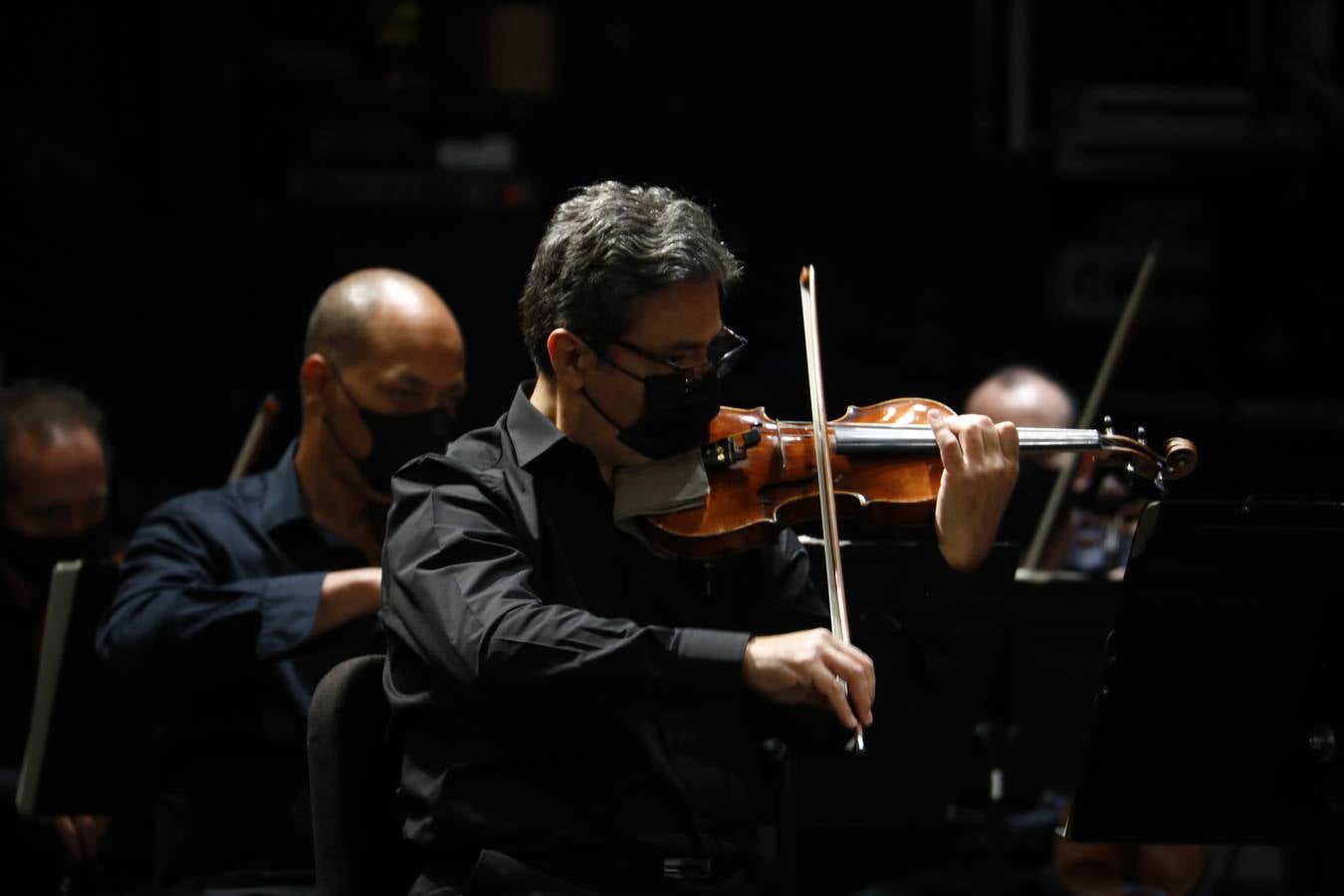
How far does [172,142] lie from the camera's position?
4379 millimetres

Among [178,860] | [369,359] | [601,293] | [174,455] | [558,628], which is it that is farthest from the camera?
[174,455]

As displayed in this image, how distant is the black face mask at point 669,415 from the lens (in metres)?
2.01

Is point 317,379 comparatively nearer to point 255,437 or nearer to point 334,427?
point 334,427

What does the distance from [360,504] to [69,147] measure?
5.89ft

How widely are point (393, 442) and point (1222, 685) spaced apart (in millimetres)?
1383

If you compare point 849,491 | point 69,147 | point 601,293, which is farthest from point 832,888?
point 69,147

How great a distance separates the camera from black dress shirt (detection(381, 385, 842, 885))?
1.73 metres

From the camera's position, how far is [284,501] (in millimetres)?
2693

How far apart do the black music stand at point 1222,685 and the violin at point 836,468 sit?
9.1 inches

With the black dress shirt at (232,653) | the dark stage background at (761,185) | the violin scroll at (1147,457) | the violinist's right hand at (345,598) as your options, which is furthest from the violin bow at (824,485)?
the dark stage background at (761,185)

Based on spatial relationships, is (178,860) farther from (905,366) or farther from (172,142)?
(905,366)

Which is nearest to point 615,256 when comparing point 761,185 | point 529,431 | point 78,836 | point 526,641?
point 529,431

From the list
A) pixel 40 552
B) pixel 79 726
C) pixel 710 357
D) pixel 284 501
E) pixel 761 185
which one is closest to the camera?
pixel 710 357

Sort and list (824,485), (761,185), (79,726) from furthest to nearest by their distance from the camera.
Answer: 1. (761,185)
2. (79,726)
3. (824,485)
